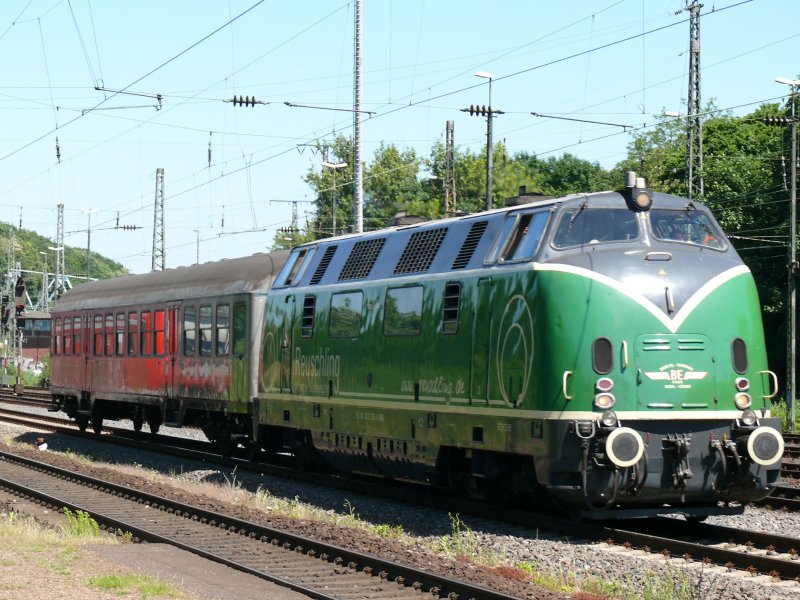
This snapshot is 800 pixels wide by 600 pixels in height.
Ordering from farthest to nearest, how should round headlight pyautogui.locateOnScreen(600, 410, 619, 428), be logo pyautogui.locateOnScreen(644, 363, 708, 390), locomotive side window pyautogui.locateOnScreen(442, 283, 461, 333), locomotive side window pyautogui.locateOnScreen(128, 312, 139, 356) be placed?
locomotive side window pyautogui.locateOnScreen(128, 312, 139, 356), locomotive side window pyautogui.locateOnScreen(442, 283, 461, 333), be logo pyautogui.locateOnScreen(644, 363, 708, 390), round headlight pyautogui.locateOnScreen(600, 410, 619, 428)

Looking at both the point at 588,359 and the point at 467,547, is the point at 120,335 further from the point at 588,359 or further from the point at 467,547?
the point at 588,359

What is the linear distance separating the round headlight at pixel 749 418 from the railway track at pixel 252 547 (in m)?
4.41

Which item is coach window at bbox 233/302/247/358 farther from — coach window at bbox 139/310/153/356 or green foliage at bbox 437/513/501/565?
green foliage at bbox 437/513/501/565

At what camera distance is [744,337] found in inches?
536

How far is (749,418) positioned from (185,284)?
14572 millimetres

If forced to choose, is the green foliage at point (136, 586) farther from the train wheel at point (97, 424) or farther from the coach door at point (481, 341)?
the train wheel at point (97, 424)

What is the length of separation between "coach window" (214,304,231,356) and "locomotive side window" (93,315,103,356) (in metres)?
7.43

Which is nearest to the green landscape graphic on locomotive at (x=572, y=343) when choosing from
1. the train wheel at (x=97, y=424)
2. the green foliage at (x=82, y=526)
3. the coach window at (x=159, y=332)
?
the green foliage at (x=82, y=526)

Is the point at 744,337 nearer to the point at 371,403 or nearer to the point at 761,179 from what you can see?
the point at 371,403

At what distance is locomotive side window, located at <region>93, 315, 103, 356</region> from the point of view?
29.5m

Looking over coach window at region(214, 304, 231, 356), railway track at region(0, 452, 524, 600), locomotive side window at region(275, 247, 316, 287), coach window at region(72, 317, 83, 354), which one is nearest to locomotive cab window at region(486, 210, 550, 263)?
railway track at region(0, 452, 524, 600)

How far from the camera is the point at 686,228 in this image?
46.3ft

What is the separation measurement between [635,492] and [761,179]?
146 feet

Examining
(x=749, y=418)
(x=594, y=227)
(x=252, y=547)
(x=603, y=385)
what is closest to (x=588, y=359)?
(x=603, y=385)
